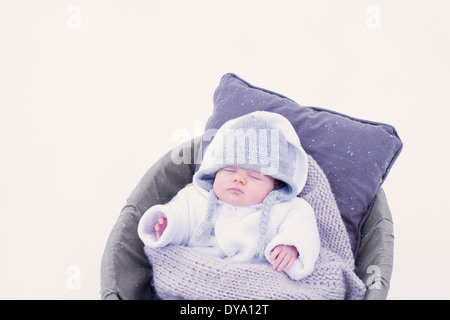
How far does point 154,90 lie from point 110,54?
0.94 ft

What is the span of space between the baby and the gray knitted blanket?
43 millimetres

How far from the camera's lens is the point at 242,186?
1.37 meters

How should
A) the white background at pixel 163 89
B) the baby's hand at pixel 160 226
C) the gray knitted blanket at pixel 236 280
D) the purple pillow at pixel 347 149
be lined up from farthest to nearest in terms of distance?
1. the white background at pixel 163 89
2. the purple pillow at pixel 347 149
3. the baby's hand at pixel 160 226
4. the gray knitted blanket at pixel 236 280

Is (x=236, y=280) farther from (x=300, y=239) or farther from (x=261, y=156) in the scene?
(x=261, y=156)

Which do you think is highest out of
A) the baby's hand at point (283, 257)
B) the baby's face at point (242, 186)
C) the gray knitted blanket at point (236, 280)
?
the baby's face at point (242, 186)

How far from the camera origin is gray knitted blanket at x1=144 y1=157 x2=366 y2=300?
1241mm

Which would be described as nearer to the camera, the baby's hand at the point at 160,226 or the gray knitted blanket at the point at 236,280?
the gray knitted blanket at the point at 236,280

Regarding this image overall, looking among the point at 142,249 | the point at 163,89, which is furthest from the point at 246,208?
the point at 163,89

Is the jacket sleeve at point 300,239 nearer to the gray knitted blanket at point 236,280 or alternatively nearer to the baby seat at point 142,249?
the gray knitted blanket at point 236,280

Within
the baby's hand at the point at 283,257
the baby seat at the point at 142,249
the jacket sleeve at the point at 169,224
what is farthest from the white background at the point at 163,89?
the baby's hand at the point at 283,257

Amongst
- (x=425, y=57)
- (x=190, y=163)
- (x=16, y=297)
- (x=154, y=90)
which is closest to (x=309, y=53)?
(x=425, y=57)

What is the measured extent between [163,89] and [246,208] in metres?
1.14

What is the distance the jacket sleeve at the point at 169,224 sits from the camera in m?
1.32

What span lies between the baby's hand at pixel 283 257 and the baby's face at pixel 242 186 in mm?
149
